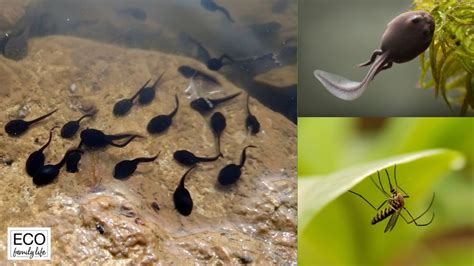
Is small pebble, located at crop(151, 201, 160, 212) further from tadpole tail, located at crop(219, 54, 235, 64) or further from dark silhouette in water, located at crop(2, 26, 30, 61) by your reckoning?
dark silhouette in water, located at crop(2, 26, 30, 61)

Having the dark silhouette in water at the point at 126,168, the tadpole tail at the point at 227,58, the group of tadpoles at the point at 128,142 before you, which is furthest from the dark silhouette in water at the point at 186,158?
the tadpole tail at the point at 227,58

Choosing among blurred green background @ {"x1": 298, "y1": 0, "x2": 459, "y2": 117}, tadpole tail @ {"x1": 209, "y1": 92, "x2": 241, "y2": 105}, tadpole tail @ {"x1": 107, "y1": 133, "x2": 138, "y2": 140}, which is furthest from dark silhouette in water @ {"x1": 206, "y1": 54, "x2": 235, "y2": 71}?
tadpole tail @ {"x1": 107, "y1": 133, "x2": 138, "y2": 140}

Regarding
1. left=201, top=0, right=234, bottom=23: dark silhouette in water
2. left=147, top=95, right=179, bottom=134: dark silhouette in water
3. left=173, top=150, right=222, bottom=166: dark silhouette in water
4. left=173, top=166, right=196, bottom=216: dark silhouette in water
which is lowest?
left=173, top=166, right=196, bottom=216: dark silhouette in water

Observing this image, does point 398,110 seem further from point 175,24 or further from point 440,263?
point 175,24

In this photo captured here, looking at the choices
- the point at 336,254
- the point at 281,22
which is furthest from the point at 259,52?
the point at 336,254

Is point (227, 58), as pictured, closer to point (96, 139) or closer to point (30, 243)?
point (96, 139)

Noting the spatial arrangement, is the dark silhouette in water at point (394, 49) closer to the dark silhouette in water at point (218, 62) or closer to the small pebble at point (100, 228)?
the dark silhouette in water at point (218, 62)

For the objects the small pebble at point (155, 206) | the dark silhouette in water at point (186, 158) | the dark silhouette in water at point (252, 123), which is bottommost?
the small pebble at point (155, 206)
